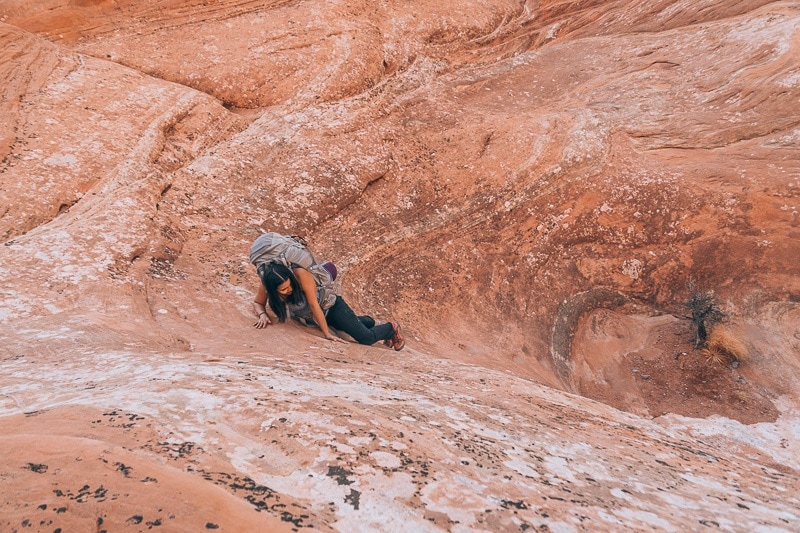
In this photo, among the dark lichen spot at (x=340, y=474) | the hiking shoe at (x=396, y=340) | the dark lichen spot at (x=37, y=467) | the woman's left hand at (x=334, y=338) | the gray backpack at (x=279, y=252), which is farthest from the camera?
the hiking shoe at (x=396, y=340)

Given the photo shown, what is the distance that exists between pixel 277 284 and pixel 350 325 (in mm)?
801

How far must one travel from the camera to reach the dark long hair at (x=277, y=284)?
399 centimetres

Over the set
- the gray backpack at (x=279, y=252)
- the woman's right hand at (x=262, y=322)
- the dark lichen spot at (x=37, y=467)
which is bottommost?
the dark lichen spot at (x=37, y=467)

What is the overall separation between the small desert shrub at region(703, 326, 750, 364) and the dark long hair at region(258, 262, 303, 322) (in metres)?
5.11

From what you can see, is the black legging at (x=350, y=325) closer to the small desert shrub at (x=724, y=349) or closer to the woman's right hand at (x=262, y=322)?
the woman's right hand at (x=262, y=322)

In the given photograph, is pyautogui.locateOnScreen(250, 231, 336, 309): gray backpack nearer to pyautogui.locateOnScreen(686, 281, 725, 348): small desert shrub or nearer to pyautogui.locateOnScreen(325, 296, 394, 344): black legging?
pyautogui.locateOnScreen(325, 296, 394, 344): black legging

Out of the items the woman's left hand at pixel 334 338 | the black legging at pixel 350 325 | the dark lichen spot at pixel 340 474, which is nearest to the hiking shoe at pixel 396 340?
the black legging at pixel 350 325

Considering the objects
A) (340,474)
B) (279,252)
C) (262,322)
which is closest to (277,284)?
(279,252)

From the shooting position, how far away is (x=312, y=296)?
162 inches

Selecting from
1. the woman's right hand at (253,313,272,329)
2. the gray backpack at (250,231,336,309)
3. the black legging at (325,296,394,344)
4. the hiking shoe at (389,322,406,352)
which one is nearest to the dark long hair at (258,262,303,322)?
the gray backpack at (250,231,336,309)

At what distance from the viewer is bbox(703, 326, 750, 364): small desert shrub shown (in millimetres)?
6086

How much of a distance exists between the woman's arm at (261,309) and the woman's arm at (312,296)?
38 centimetres

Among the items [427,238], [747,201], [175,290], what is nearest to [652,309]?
[747,201]

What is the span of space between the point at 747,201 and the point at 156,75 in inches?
370
